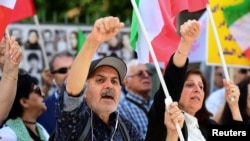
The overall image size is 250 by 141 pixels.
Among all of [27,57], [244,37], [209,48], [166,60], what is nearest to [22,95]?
[166,60]

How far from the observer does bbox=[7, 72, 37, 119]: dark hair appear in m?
6.68

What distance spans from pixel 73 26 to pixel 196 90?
5355mm

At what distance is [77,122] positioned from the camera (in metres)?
5.32

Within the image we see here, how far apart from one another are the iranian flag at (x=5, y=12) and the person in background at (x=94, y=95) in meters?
0.73

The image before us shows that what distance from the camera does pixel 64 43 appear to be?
11.5 metres

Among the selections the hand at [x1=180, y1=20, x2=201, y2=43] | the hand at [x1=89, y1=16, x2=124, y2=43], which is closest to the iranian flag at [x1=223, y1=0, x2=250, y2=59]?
the hand at [x1=180, y1=20, x2=201, y2=43]

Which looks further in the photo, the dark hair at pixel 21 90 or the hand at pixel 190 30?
the dark hair at pixel 21 90

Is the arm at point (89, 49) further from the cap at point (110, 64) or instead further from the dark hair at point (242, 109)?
the dark hair at point (242, 109)

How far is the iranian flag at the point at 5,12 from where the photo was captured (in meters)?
5.98

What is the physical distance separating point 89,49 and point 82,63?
3.5 inches

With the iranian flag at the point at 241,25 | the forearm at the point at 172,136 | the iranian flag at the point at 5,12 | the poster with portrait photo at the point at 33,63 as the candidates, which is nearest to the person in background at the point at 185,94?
the forearm at the point at 172,136

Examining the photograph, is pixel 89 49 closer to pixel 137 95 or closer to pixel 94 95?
pixel 94 95

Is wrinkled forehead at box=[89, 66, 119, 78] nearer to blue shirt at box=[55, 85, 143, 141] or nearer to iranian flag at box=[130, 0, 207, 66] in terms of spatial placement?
blue shirt at box=[55, 85, 143, 141]

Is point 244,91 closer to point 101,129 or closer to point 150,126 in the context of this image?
point 150,126
